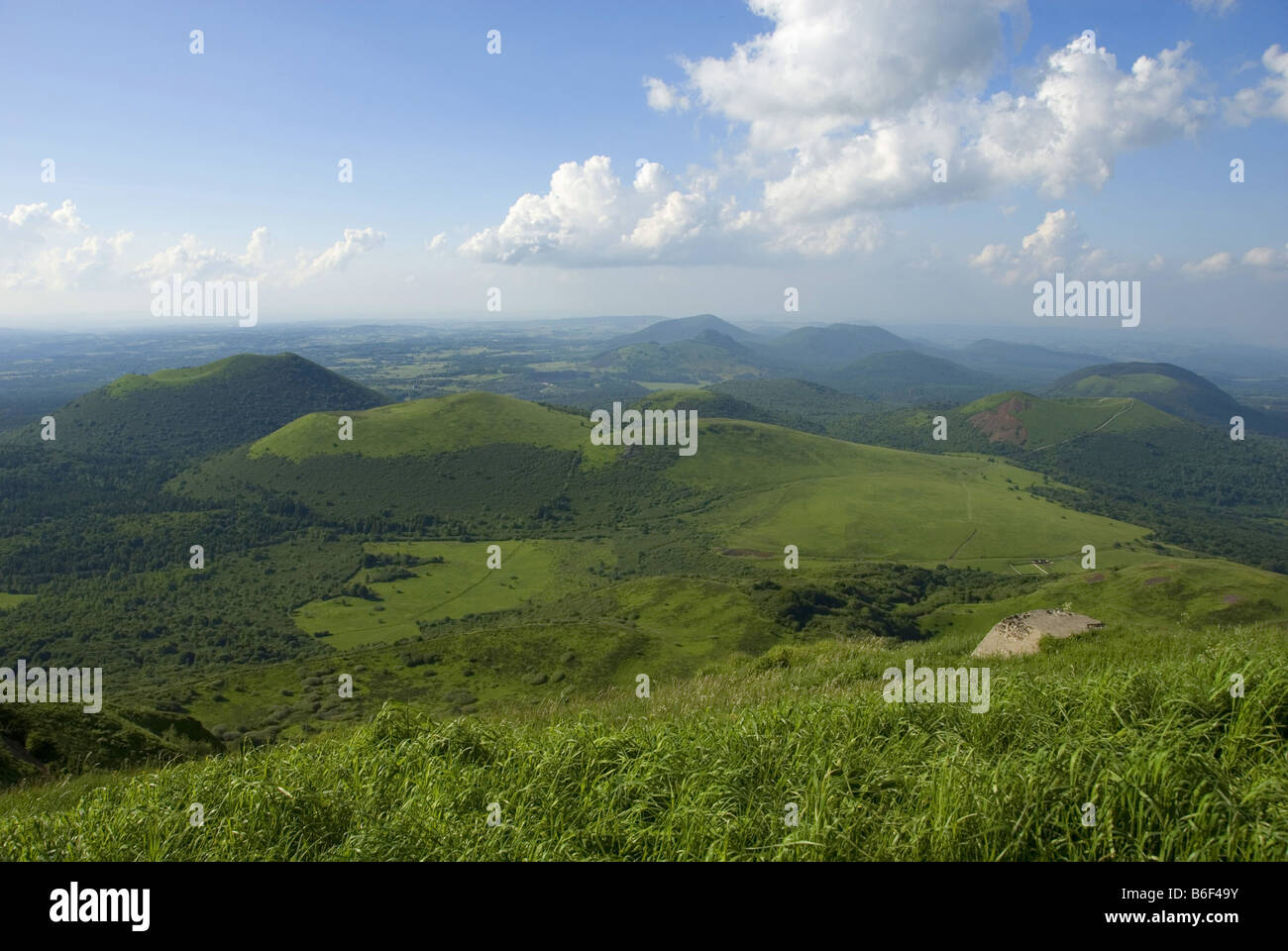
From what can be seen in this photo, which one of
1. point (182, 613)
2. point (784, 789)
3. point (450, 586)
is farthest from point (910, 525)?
point (784, 789)

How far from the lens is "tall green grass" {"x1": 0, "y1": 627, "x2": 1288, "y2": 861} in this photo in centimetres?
505

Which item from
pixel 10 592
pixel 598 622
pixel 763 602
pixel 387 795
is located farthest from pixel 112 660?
pixel 387 795

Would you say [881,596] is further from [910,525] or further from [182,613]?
[182,613]

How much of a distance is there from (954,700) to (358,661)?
7909 cm

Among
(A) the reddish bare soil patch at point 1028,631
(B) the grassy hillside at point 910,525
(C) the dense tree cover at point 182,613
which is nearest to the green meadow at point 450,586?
(C) the dense tree cover at point 182,613

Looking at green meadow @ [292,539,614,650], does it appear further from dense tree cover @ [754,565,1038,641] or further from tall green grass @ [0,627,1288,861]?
tall green grass @ [0,627,1288,861]

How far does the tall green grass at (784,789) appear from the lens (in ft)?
16.6

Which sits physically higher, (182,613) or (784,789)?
(784,789)

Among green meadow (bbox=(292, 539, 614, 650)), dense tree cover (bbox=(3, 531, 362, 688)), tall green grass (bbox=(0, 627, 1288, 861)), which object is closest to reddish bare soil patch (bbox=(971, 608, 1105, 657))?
tall green grass (bbox=(0, 627, 1288, 861))

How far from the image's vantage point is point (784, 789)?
612 cm

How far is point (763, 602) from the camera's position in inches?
3804

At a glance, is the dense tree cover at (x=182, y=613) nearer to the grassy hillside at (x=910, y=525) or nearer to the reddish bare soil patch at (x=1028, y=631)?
the grassy hillside at (x=910, y=525)
